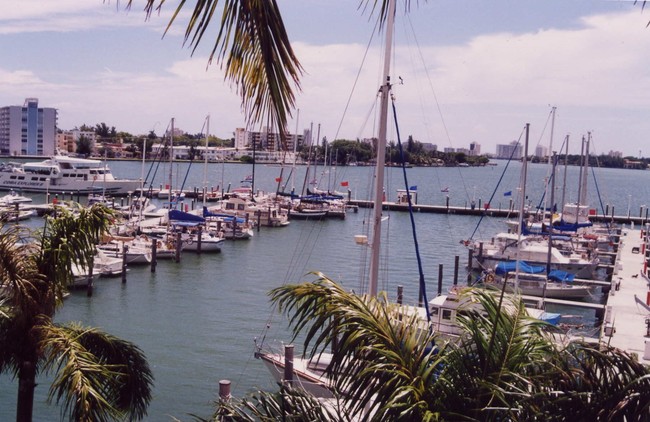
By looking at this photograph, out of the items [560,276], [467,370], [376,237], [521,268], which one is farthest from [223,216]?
[467,370]

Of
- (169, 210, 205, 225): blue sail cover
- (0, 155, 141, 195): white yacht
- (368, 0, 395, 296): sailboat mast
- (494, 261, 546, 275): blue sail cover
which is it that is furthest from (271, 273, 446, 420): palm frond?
(0, 155, 141, 195): white yacht

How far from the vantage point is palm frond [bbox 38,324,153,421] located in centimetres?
672

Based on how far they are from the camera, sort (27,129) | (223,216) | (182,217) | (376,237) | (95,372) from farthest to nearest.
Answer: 1. (27,129)
2. (223,216)
3. (182,217)
4. (376,237)
5. (95,372)

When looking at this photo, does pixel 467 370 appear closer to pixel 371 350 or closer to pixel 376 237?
pixel 371 350

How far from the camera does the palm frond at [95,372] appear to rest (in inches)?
265

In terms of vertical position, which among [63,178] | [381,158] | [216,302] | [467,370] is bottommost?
[216,302]

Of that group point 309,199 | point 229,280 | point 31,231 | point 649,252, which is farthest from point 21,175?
point 31,231

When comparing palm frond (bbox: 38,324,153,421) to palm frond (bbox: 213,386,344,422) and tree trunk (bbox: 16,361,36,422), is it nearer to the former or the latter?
tree trunk (bbox: 16,361,36,422)

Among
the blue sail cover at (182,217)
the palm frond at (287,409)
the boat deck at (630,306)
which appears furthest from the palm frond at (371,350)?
the blue sail cover at (182,217)

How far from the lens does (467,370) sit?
14.9 feet

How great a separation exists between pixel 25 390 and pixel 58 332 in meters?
0.70

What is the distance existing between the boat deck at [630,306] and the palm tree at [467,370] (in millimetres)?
10683

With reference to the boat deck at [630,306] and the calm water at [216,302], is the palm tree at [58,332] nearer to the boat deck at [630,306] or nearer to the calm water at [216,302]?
the calm water at [216,302]

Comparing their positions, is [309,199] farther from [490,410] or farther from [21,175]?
[490,410]
